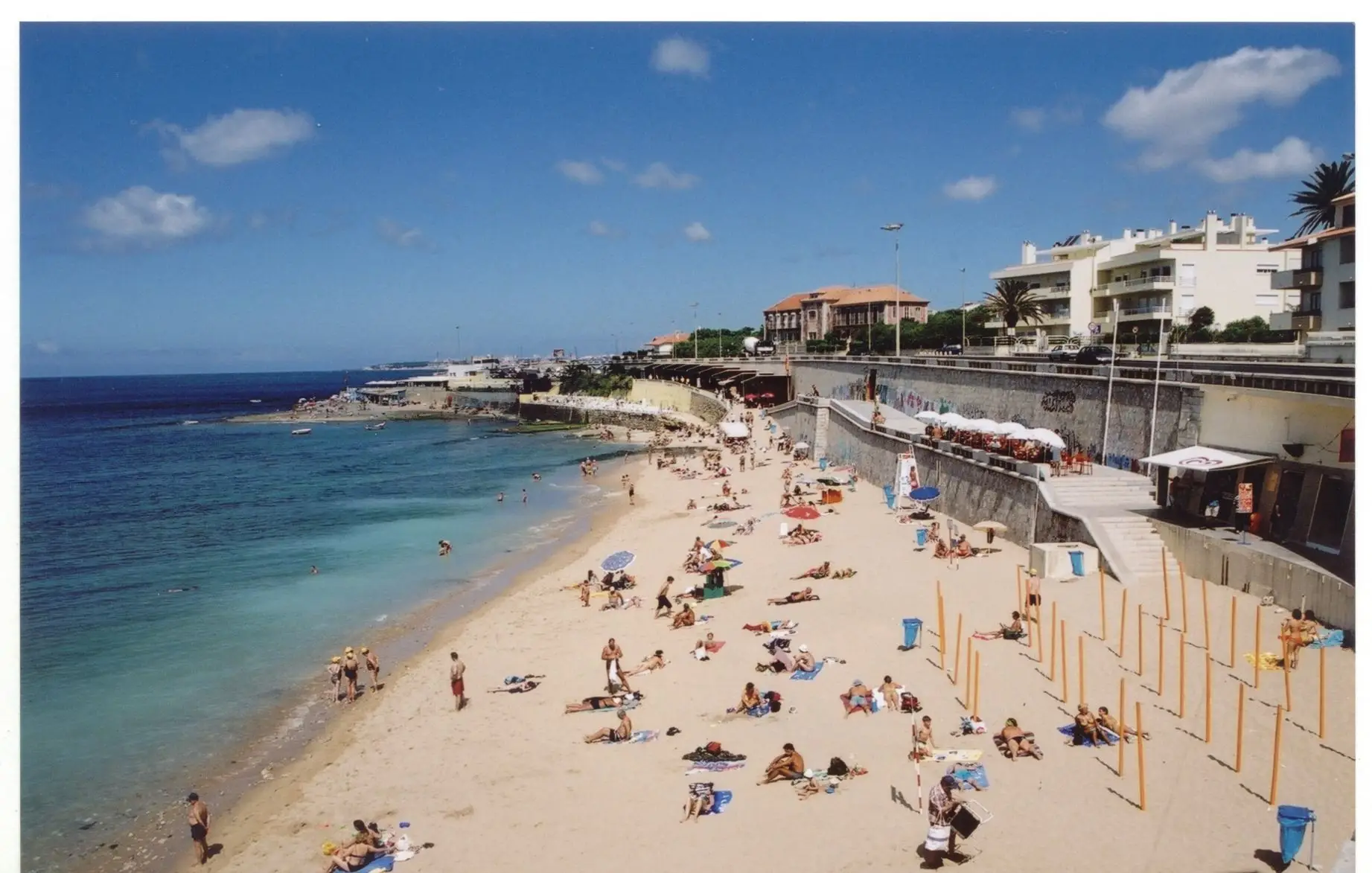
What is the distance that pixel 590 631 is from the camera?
20.2 metres

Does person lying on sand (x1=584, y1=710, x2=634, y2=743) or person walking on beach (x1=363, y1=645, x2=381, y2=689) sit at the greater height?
person lying on sand (x1=584, y1=710, x2=634, y2=743)

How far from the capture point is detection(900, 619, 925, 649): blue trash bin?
53.2 ft

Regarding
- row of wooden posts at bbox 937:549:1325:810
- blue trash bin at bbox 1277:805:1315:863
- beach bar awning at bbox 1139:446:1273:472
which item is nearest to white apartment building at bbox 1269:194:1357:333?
beach bar awning at bbox 1139:446:1273:472

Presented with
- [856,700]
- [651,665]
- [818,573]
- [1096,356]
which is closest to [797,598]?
[818,573]

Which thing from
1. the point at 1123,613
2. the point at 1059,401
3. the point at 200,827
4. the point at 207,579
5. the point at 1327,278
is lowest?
the point at 207,579

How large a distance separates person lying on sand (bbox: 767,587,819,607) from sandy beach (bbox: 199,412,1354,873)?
369 millimetres

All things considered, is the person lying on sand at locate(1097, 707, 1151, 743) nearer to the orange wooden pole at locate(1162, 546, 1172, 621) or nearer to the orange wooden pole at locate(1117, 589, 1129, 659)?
the orange wooden pole at locate(1117, 589, 1129, 659)

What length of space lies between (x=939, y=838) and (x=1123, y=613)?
674cm

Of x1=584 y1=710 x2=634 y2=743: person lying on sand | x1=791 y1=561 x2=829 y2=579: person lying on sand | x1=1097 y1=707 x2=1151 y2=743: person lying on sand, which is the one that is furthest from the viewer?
x1=791 y1=561 x2=829 y2=579: person lying on sand

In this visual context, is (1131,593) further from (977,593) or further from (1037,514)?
(1037,514)

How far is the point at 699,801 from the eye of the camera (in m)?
11.3

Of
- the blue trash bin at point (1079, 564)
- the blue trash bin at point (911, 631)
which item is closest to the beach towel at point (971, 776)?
the blue trash bin at point (911, 631)

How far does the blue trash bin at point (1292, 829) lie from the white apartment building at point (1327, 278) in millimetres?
20503

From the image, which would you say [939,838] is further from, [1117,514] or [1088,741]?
[1117,514]
